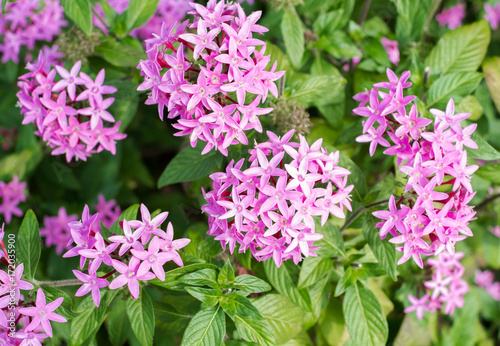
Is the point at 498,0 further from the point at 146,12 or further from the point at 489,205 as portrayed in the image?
the point at 146,12

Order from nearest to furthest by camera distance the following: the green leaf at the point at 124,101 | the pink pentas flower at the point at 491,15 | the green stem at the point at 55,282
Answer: the green stem at the point at 55,282 < the green leaf at the point at 124,101 < the pink pentas flower at the point at 491,15

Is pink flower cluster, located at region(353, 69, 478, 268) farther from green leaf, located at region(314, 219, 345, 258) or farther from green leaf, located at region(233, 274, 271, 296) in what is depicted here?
green leaf, located at region(233, 274, 271, 296)

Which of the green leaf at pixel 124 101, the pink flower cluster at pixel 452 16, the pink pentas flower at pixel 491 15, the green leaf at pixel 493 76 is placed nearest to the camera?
the green leaf at pixel 124 101

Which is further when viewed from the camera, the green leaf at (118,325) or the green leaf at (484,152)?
the green leaf at (118,325)

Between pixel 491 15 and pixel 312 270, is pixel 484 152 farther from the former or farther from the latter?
pixel 491 15

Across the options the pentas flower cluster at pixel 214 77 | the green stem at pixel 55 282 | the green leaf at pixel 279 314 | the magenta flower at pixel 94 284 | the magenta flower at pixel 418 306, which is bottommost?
the magenta flower at pixel 418 306

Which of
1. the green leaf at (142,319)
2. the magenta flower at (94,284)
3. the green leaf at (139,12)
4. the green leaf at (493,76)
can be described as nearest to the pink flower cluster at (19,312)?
the magenta flower at (94,284)

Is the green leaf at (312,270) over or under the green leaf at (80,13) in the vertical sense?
under

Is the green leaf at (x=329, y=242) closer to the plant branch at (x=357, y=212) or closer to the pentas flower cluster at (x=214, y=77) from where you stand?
the plant branch at (x=357, y=212)
